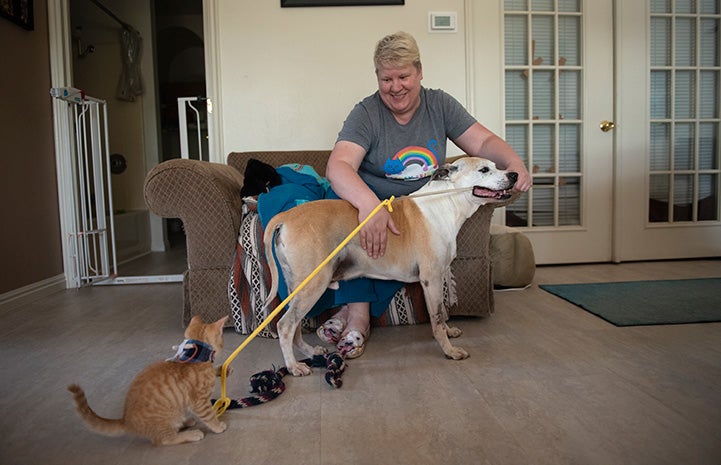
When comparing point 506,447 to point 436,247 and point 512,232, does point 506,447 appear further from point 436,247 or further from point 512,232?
point 512,232

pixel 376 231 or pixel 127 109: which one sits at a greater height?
pixel 127 109

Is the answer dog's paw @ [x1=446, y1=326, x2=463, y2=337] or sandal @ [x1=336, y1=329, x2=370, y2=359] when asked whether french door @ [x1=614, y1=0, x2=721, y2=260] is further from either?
sandal @ [x1=336, y1=329, x2=370, y2=359]

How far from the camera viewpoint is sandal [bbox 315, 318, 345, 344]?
1.80m

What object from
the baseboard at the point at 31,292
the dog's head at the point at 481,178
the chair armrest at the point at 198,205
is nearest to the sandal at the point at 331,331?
the chair armrest at the point at 198,205

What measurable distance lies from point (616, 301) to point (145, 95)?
4.81m

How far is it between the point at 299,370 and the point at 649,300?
5.71 ft

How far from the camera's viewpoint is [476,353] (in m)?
1.62

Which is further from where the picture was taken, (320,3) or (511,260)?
(320,3)

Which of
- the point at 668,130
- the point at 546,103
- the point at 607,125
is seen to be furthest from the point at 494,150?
the point at 668,130

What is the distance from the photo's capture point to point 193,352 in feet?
3.70

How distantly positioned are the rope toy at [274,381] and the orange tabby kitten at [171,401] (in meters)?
0.12

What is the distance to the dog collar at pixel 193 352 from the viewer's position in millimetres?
1122

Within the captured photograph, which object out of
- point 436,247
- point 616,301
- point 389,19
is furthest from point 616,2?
point 436,247

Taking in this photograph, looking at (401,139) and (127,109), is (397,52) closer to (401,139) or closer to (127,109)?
(401,139)
